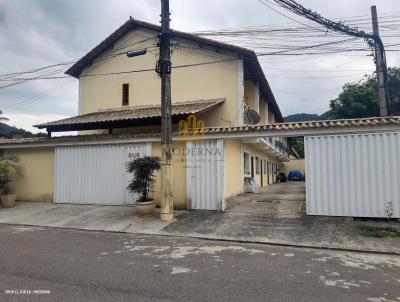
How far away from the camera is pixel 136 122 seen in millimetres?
12633

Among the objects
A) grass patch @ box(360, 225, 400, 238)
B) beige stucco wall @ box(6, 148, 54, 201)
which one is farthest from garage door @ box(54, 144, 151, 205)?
grass patch @ box(360, 225, 400, 238)

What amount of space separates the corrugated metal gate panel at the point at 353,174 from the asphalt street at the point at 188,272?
2.91 meters

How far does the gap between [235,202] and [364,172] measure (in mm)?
5002

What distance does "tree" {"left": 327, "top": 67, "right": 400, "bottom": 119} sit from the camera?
105 feet

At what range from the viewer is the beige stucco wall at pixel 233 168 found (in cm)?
1317

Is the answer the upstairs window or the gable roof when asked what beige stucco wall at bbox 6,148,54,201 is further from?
the gable roof

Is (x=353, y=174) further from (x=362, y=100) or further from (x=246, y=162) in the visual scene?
(x=362, y=100)

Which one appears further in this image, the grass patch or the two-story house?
the two-story house

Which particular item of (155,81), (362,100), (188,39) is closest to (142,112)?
(155,81)

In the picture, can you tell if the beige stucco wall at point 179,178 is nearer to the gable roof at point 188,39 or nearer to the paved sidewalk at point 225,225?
the paved sidewalk at point 225,225

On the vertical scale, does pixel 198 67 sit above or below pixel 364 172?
above

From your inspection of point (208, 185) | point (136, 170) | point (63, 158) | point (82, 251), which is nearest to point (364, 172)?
point (208, 185)

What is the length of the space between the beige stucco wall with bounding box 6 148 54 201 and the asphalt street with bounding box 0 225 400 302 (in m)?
6.49

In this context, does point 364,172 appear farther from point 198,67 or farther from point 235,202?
point 198,67
